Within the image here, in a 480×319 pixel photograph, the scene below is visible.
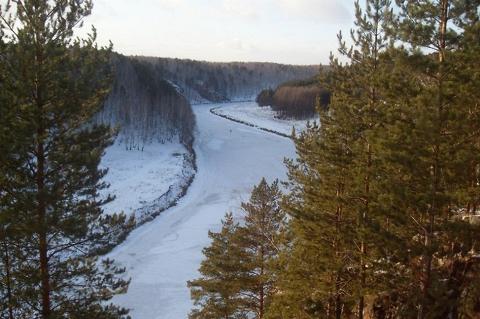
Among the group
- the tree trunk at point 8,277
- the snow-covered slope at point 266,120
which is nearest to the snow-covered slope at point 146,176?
the tree trunk at point 8,277

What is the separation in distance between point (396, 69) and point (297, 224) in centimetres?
460

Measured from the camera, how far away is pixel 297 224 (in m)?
12.2

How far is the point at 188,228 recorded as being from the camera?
35.1 m

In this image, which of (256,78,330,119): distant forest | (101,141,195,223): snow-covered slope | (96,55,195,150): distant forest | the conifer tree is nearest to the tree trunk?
the conifer tree

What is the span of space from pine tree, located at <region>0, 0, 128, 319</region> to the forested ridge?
17.0 feet

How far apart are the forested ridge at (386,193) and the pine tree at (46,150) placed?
5172mm

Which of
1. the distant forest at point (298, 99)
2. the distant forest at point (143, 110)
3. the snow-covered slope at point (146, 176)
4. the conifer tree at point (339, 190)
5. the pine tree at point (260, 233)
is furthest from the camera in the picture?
the distant forest at point (298, 99)

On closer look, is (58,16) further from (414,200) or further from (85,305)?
(414,200)

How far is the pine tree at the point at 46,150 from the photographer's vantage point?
948cm

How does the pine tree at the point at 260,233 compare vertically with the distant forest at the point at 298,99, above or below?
below

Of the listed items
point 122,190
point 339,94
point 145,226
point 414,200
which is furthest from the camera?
point 122,190

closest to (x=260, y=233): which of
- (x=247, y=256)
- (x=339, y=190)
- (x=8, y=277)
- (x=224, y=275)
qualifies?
(x=247, y=256)

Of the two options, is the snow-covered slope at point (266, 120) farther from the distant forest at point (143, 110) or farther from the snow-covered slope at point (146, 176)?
the snow-covered slope at point (146, 176)

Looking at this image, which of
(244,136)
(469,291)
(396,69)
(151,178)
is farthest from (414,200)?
(244,136)
